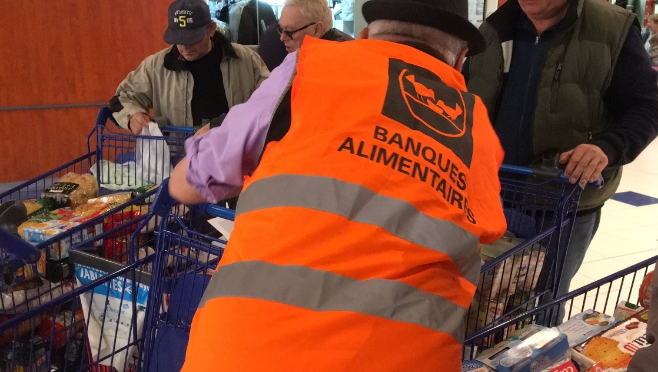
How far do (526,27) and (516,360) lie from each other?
1.18m

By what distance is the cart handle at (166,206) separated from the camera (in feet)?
4.89

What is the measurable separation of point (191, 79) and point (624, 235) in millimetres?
3748

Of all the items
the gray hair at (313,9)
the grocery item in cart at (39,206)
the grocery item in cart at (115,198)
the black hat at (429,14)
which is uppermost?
the black hat at (429,14)

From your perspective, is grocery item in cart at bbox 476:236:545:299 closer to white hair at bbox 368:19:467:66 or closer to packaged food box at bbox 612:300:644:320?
packaged food box at bbox 612:300:644:320

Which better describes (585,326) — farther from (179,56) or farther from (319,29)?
(179,56)

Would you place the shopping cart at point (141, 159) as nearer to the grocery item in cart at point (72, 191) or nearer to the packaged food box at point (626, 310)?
the grocery item in cart at point (72, 191)

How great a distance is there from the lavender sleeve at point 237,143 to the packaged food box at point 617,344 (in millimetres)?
1182

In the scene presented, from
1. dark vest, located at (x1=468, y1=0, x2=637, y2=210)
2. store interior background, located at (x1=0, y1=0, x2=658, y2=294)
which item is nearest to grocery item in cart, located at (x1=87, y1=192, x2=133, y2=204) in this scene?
dark vest, located at (x1=468, y1=0, x2=637, y2=210)

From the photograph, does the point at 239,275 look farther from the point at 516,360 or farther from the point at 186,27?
the point at 186,27

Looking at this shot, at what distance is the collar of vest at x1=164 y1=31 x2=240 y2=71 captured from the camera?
3.05 meters

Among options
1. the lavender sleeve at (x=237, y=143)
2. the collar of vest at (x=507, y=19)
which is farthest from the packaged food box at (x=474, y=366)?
the collar of vest at (x=507, y=19)

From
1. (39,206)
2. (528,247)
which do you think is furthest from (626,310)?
(39,206)

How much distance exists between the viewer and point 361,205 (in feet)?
3.00

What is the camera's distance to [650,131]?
2.02 metres
